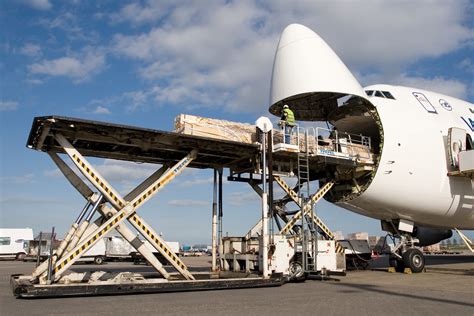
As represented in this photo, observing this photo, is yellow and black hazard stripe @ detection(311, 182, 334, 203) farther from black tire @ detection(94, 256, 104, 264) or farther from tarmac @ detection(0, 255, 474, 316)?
black tire @ detection(94, 256, 104, 264)

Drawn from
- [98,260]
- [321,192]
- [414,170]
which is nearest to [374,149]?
[414,170]

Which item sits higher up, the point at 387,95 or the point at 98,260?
the point at 387,95

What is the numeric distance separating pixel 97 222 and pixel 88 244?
6.59 feet

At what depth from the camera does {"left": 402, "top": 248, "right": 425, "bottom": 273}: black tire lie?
1895cm

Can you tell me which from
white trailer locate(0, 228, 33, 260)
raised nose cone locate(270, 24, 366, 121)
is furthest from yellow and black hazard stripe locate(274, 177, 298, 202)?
white trailer locate(0, 228, 33, 260)

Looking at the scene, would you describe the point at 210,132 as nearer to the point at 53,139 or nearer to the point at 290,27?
the point at 53,139

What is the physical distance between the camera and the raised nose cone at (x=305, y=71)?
56.4 feet

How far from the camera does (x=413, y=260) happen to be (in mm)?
19031

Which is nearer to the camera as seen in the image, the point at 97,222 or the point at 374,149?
the point at 97,222

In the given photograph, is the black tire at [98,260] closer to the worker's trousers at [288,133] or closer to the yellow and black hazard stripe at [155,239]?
the yellow and black hazard stripe at [155,239]

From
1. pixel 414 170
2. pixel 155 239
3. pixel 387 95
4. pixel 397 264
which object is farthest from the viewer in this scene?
pixel 397 264

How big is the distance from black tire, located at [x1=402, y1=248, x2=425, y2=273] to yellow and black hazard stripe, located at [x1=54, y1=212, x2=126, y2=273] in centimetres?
1272

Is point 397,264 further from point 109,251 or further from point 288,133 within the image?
point 109,251

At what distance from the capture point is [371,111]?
18188mm
